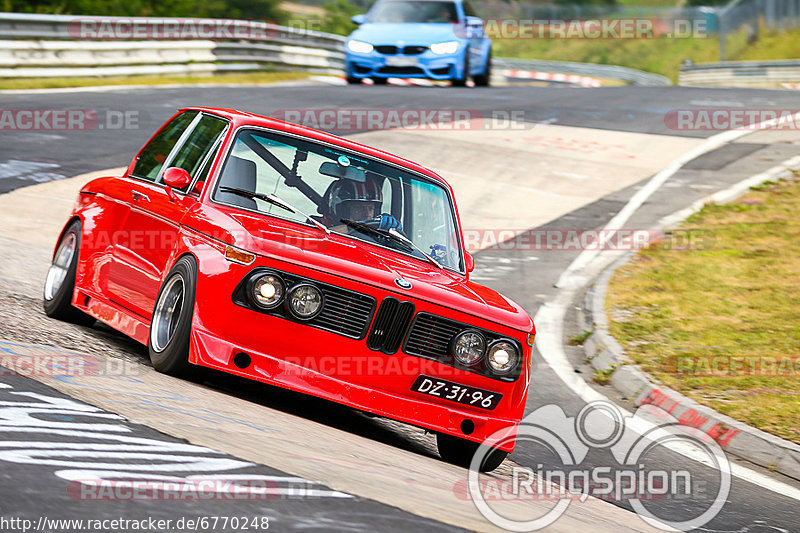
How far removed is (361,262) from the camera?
5574 millimetres

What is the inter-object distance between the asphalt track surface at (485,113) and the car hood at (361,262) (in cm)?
96

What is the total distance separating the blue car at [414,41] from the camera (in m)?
22.7

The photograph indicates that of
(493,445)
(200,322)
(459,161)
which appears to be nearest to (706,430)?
(493,445)

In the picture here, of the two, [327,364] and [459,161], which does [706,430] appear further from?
[459,161]

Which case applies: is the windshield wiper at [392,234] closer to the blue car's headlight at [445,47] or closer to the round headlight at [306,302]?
the round headlight at [306,302]

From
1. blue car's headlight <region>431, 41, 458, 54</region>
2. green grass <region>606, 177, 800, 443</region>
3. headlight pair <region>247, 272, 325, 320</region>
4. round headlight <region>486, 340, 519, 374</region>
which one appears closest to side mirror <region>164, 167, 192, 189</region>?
headlight pair <region>247, 272, 325, 320</region>

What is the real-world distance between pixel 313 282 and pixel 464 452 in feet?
4.50

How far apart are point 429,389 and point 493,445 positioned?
501 mm

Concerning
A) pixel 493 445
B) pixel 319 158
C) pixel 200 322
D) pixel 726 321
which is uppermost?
pixel 319 158

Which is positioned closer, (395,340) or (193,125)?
(395,340)

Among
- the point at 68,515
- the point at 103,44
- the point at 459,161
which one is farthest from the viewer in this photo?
the point at 103,44

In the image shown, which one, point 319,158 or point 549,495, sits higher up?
point 319,158

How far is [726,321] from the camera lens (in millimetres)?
10352

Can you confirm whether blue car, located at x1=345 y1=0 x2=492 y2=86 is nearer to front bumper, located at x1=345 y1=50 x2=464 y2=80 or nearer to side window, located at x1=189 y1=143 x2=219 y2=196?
front bumper, located at x1=345 y1=50 x2=464 y2=80
